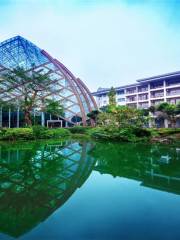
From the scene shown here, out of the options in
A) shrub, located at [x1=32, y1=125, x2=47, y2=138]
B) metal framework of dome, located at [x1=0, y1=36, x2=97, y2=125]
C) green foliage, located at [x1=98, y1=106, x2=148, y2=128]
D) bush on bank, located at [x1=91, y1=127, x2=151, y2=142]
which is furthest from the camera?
metal framework of dome, located at [x1=0, y1=36, x2=97, y2=125]

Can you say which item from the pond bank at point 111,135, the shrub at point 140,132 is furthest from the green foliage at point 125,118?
the pond bank at point 111,135

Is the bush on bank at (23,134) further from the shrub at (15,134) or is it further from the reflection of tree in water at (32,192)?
the reflection of tree in water at (32,192)

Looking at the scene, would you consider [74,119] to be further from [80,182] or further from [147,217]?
[147,217]

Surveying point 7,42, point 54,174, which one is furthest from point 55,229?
point 7,42

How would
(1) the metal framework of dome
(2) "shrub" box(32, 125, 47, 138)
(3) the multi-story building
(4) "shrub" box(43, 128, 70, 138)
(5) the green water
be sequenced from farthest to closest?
(3) the multi-story building
(1) the metal framework of dome
(4) "shrub" box(43, 128, 70, 138)
(2) "shrub" box(32, 125, 47, 138)
(5) the green water

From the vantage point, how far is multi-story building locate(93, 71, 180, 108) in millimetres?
36938

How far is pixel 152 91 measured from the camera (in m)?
40.1

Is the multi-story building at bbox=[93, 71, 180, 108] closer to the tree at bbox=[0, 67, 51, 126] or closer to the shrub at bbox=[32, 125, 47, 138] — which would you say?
the tree at bbox=[0, 67, 51, 126]

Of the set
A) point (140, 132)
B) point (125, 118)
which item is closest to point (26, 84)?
point (125, 118)

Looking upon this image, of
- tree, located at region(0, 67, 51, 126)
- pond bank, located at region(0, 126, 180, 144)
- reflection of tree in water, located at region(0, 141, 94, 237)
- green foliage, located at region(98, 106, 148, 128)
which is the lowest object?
reflection of tree in water, located at region(0, 141, 94, 237)

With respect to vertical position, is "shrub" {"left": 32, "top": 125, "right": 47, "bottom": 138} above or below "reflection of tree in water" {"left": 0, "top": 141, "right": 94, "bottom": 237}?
above

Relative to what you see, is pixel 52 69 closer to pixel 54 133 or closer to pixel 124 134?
pixel 54 133

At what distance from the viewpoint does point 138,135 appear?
18.3 m

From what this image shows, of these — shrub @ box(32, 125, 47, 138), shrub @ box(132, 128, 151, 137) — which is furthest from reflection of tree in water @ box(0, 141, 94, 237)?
shrub @ box(32, 125, 47, 138)
